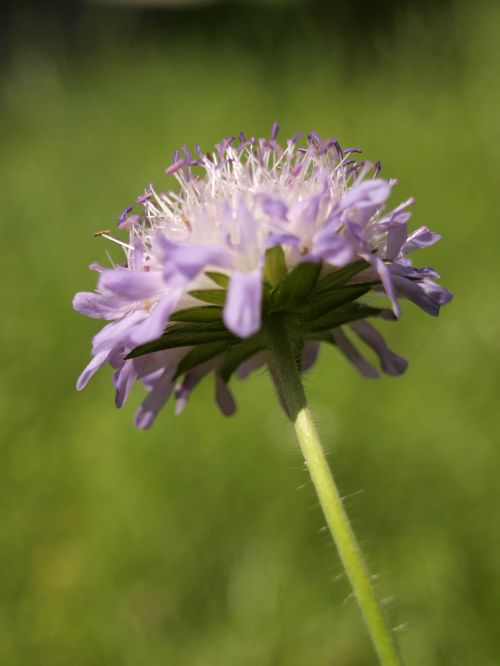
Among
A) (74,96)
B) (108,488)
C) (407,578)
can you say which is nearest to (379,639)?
(407,578)

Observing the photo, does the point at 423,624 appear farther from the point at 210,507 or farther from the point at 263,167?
the point at 263,167

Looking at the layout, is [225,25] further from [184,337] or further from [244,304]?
[244,304]

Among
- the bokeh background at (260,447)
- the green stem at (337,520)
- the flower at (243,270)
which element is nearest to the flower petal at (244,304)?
the flower at (243,270)

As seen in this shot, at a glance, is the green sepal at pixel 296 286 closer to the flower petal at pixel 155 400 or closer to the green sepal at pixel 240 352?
the green sepal at pixel 240 352

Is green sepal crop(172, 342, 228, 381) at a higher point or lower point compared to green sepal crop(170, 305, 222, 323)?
lower

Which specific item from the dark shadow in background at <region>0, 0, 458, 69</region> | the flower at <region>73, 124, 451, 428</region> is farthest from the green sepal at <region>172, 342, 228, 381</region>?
the dark shadow in background at <region>0, 0, 458, 69</region>

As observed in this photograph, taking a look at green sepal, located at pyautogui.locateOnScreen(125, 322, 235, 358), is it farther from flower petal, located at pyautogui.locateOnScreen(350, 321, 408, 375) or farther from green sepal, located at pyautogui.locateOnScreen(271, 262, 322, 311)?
flower petal, located at pyautogui.locateOnScreen(350, 321, 408, 375)

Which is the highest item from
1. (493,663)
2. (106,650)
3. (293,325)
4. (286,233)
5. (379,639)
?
(286,233)
